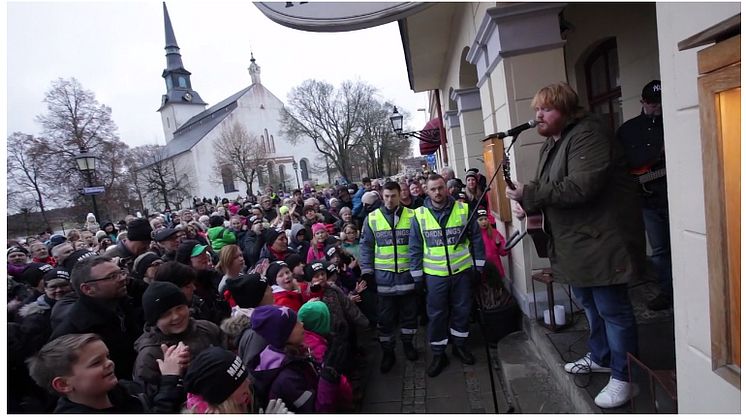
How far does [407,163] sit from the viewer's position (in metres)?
48.8

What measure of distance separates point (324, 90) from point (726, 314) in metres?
37.9

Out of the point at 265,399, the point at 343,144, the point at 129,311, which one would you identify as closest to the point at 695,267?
the point at 265,399

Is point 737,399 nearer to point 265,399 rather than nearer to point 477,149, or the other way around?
point 265,399

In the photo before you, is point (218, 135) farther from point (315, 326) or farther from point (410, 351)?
point (315, 326)

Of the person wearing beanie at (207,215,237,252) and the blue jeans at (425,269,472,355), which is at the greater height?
the person wearing beanie at (207,215,237,252)

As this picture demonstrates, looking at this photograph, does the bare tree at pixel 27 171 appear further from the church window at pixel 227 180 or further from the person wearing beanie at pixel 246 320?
the church window at pixel 227 180

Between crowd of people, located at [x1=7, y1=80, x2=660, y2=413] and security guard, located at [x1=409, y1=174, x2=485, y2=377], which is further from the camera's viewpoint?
security guard, located at [x1=409, y1=174, x2=485, y2=377]

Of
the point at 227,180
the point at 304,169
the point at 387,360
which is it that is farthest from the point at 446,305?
the point at 304,169

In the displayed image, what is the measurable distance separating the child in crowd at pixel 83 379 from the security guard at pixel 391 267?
2294mm

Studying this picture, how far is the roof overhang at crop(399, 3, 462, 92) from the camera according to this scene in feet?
18.3

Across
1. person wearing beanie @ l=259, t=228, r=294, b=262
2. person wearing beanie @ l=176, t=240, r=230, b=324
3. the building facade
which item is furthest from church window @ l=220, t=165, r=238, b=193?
person wearing beanie @ l=176, t=240, r=230, b=324

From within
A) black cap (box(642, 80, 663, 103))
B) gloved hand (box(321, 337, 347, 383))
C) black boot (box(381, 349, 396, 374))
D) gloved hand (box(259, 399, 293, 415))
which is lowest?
black boot (box(381, 349, 396, 374))

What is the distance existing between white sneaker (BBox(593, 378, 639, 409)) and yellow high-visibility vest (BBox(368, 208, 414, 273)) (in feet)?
6.43

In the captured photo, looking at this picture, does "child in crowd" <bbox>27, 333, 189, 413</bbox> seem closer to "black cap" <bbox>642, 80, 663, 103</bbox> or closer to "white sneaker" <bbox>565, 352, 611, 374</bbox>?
"white sneaker" <bbox>565, 352, 611, 374</bbox>
